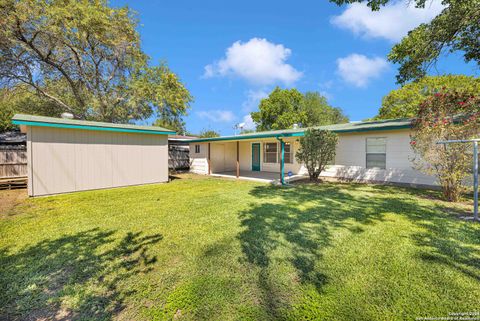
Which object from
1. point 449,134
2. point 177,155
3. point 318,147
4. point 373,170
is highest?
point 449,134

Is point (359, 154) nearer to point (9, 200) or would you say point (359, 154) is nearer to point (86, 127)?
point (86, 127)

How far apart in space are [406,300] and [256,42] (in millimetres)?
23295

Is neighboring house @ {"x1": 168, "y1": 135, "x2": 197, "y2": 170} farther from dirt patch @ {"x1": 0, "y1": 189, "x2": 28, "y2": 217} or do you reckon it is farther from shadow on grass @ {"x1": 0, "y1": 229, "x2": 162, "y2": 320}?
shadow on grass @ {"x1": 0, "y1": 229, "x2": 162, "y2": 320}

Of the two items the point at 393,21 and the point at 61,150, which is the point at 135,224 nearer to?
the point at 61,150

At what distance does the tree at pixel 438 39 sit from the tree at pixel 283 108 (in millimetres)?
17959

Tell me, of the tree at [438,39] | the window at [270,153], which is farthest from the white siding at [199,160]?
the tree at [438,39]

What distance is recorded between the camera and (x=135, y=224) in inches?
168

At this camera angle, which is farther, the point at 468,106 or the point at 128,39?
the point at 128,39

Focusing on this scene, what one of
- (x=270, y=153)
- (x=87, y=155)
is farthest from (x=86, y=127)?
(x=270, y=153)

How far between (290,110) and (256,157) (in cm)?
1602

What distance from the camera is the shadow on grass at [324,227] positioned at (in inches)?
105

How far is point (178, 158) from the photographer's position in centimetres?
1577

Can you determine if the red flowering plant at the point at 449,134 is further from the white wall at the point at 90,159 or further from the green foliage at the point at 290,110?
the green foliage at the point at 290,110

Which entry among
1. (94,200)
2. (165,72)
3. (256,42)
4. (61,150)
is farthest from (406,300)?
(256,42)
